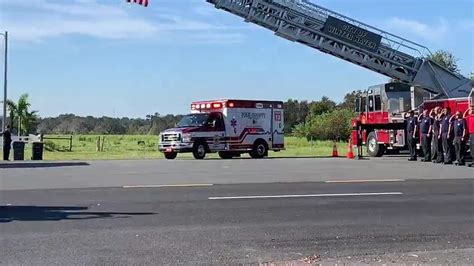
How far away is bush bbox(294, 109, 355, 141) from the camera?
69.9 meters

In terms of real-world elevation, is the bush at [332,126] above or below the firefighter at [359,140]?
above

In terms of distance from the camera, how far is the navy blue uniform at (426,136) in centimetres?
2489

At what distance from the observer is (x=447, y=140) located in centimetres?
2341

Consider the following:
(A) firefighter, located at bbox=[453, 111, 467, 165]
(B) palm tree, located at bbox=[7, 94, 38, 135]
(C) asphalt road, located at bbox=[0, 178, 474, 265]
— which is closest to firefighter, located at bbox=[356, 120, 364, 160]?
(A) firefighter, located at bbox=[453, 111, 467, 165]

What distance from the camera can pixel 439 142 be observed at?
79.2ft

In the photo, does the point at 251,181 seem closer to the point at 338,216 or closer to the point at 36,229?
the point at 338,216

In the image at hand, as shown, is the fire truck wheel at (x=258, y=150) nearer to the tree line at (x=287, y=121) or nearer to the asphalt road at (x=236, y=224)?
the tree line at (x=287, y=121)

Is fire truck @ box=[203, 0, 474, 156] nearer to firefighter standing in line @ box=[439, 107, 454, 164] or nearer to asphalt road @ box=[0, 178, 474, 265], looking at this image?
firefighter standing in line @ box=[439, 107, 454, 164]

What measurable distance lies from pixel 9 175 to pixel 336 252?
13.5 metres

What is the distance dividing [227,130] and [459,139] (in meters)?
10.8

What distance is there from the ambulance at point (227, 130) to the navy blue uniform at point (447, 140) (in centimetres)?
972

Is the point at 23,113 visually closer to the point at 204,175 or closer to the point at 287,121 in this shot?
the point at 204,175

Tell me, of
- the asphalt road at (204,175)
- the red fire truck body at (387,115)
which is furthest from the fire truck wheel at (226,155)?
the asphalt road at (204,175)

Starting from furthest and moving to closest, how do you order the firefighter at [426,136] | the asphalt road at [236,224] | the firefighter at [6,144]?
1. the firefighter at [6,144]
2. the firefighter at [426,136]
3. the asphalt road at [236,224]
